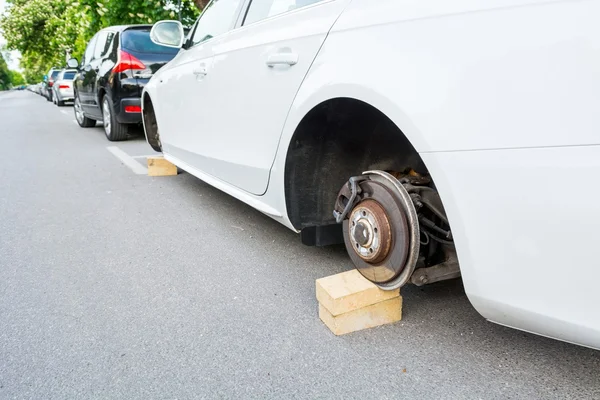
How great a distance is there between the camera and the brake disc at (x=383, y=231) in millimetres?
1695

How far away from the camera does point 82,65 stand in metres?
9.33

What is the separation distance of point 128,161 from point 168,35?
103 inches

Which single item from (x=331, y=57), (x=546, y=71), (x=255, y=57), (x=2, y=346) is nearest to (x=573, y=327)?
(x=546, y=71)

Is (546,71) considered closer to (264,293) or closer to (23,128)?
(264,293)

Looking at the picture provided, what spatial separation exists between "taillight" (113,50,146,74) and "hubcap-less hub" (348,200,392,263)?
6032mm

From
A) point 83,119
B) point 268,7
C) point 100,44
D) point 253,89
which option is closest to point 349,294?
point 253,89

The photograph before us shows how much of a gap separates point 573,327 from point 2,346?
2.08 metres

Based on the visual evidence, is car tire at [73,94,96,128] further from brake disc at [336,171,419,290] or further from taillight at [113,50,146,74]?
brake disc at [336,171,419,290]

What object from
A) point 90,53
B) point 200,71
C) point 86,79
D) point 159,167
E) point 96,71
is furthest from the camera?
point 90,53

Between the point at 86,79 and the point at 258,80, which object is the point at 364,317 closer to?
the point at 258,80

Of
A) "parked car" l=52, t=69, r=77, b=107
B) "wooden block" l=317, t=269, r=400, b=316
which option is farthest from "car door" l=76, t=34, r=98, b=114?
"parked car" l=52, t=69, r=77, b=107

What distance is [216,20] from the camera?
11.3ft

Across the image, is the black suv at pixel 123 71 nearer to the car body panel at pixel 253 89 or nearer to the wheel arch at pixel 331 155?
the car body panel at pixel 253 89

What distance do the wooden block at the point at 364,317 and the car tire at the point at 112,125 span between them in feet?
21.9
